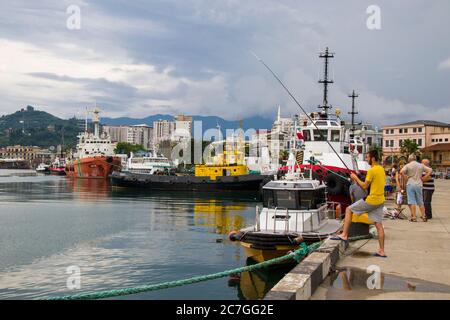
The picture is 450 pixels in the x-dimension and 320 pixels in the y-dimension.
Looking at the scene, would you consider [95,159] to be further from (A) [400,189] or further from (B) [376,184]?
(B) [376,184]

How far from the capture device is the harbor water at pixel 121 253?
12086 mm

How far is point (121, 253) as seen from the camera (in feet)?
55.4

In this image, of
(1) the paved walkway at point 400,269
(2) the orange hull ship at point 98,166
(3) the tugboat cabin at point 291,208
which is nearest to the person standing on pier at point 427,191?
(1) the paved walkway at point 400,269

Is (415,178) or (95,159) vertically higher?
(95,159)

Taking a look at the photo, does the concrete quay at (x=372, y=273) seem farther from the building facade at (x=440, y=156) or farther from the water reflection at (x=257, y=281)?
the building facade at (x=440, y=156)

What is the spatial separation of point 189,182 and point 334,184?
30443 millimetres

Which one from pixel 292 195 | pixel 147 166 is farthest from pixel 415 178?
pixel 147 166

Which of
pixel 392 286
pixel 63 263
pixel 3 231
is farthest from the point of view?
pixel 3 231

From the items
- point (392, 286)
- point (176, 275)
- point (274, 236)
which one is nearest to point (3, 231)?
point (176, 275)

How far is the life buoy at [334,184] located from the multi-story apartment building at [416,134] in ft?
263
